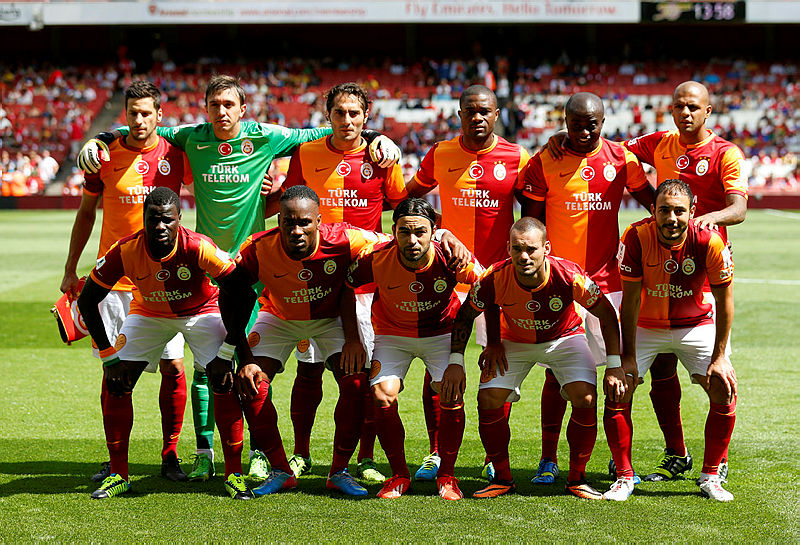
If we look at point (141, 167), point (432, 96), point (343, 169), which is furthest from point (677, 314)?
point (432, 96)

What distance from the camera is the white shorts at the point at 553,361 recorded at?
523 cm

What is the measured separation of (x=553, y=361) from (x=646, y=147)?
1631mm

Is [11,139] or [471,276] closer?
[471,276]

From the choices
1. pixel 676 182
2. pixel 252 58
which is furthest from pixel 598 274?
pixel 252 58

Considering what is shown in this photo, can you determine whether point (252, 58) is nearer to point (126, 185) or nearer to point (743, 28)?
point (743, 28)

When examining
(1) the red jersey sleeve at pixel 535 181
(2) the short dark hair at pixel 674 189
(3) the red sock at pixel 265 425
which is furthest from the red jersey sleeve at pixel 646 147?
(3) the red sock at pixel 265 425

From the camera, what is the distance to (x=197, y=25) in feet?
143

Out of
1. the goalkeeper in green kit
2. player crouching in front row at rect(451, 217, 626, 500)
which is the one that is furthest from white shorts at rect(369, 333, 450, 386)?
the goalkeeper in green kit

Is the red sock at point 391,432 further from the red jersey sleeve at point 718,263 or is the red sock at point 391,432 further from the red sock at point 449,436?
the red jersey sleeve at point 718,263

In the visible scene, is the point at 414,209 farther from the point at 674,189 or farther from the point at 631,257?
the point at 674,189

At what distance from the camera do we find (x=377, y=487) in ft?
17.7

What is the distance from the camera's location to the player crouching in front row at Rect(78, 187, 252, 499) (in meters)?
5.17

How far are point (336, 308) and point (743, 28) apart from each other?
42.4m

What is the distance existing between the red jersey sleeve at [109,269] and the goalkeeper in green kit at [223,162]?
0.78 meters
